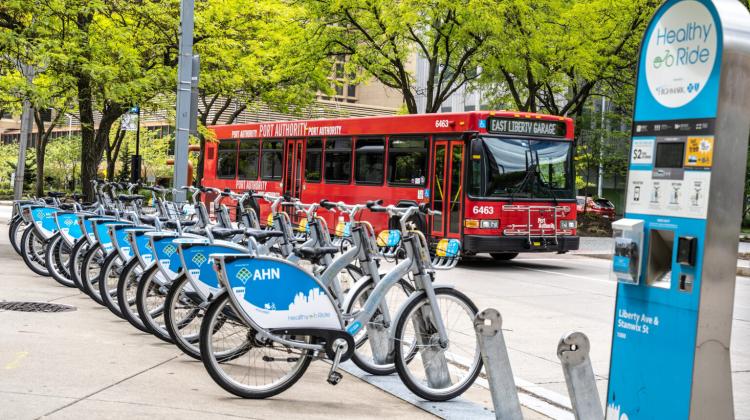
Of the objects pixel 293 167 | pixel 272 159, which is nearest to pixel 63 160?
pixel 272 159

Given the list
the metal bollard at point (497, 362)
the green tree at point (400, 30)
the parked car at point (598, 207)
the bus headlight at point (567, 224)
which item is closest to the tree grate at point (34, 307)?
the metal bollard at point (497, 362)

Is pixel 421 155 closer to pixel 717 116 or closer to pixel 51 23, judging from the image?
pixel 51 23

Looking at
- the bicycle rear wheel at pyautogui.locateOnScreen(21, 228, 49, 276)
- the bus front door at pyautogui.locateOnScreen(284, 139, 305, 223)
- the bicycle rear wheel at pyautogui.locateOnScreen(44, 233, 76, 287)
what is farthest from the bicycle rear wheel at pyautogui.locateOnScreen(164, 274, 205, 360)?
the bus front door at pyautogui.locateOnScreen(284, 139, 305, 223)

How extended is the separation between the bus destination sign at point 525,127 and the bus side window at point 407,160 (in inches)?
66.3

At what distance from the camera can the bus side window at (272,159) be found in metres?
24.9

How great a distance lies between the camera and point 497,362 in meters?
5.42

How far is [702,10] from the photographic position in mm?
4477

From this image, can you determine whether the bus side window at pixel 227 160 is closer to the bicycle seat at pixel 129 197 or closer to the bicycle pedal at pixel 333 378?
the bicycle seat at pixel 129 197

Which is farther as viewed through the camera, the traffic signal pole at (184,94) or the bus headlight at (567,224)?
the bus headlight at (567,224)

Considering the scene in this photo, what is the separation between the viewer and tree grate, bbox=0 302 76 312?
9703 mm

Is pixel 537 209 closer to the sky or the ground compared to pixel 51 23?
closer to the ground

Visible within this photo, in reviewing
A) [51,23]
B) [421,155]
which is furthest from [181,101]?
[421,155]

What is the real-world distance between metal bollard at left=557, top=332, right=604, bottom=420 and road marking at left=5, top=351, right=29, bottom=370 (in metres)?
4.07

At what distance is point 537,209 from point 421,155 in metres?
2.58
